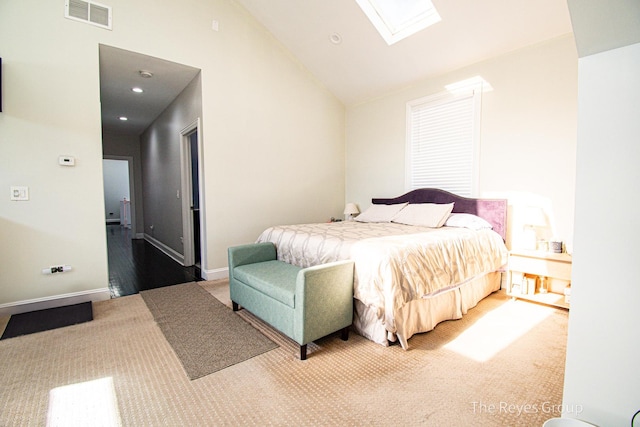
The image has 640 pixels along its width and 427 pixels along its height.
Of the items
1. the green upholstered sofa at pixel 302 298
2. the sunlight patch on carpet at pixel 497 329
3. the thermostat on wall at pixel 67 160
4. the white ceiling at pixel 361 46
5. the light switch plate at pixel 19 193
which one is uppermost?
the white ceiling at pixel 361 46

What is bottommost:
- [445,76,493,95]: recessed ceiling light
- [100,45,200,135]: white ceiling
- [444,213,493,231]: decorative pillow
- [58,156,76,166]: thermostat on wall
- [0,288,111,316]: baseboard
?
[0,288,111,316]: baseboard

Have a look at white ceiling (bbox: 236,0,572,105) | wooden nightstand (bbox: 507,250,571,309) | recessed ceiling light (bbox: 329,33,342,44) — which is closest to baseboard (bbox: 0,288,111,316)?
white ceiling (bbox: 236,0,572,105)

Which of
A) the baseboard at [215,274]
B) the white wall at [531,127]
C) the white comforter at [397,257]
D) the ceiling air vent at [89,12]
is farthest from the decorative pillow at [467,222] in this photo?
the ceiling air vent at [89,12]

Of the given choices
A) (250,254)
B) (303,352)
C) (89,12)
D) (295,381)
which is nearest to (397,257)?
(303,352)

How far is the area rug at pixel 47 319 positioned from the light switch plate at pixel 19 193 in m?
1.08

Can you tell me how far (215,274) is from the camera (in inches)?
154

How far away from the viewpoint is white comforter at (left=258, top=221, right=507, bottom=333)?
6.79ft

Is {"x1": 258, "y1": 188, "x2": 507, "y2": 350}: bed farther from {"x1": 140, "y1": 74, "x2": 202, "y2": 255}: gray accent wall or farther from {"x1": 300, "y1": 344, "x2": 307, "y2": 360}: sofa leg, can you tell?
{"x1": 140, "y1": 74, "x2": 202, "y2": 255}: gray accent wall

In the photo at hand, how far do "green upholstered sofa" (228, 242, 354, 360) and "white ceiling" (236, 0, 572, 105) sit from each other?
299 cm

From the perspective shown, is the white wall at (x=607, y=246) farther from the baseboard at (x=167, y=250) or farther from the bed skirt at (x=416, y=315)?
the baseboard at (x=167, y=250)

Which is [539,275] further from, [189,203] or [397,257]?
[189,203]

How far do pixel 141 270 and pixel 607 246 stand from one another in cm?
503

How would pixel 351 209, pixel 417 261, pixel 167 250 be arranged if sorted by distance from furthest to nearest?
pixel 167 250
pixel 351 209
pixel 417 261

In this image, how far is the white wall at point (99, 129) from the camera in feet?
8.90
